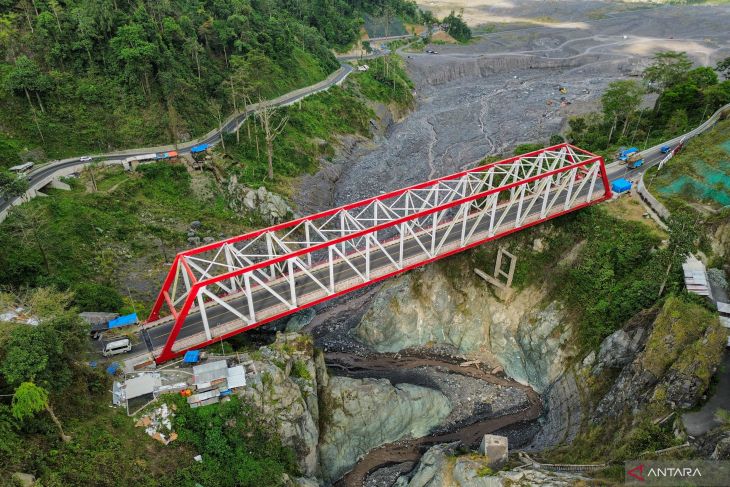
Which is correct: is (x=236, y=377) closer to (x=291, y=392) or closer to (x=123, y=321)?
(x=291, y=392)

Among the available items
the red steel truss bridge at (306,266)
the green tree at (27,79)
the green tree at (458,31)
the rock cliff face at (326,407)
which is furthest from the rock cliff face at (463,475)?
the green tree at (458,31)

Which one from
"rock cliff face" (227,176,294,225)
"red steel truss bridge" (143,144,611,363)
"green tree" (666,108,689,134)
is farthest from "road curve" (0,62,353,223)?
"green tree" (666,108,689,134)

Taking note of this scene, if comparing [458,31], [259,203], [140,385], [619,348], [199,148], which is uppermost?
[458,31]

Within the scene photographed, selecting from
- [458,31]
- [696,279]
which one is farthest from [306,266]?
[458,31]

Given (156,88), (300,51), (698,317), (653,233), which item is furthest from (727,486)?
(300,51)

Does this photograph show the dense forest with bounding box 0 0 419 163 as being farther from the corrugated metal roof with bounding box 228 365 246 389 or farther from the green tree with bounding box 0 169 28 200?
the corrugated metal roof with bounding box 228 365 246 389

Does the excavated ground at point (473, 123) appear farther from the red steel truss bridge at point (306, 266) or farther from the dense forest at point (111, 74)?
the dense forest at point (111, 74)
